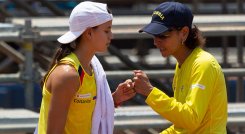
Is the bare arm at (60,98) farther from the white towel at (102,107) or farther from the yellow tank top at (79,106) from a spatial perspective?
the white towel at (102,107)

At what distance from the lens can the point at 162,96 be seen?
142 inches

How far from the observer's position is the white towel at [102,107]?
3516 mm

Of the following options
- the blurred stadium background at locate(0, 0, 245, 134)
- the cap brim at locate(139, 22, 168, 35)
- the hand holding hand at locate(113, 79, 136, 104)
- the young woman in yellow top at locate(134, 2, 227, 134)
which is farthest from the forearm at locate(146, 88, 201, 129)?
the blurred stadium background at locate(0, 0, 245, 134)

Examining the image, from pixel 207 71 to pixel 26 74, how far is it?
110 inches

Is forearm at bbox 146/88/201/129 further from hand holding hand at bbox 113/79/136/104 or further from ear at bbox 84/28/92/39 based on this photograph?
ear at bbox 84/28/92/39

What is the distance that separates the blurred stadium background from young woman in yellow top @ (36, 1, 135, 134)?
7.14 ft

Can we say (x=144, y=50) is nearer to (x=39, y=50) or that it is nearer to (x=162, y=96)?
(x=39, y=50)

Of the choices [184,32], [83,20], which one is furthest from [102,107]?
[184,32]

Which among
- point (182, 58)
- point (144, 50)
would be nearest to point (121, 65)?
point (144, 50)

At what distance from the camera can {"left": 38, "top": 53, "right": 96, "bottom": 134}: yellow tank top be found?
340 centimetres

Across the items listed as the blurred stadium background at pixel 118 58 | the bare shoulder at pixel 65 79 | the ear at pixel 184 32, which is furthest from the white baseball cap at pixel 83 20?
the blurred stadium background at pixel 118 58

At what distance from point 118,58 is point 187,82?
459cm

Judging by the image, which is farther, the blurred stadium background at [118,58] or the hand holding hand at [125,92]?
the blurred stadium background at [118,58]

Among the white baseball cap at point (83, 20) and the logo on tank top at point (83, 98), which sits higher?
the white baseball cap at point (83, 20)
